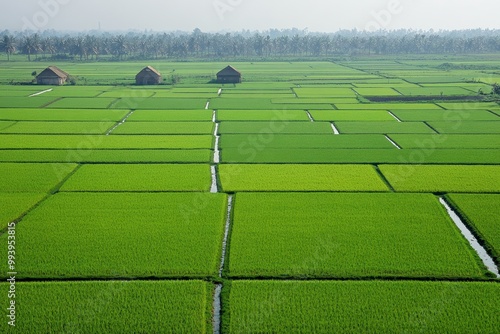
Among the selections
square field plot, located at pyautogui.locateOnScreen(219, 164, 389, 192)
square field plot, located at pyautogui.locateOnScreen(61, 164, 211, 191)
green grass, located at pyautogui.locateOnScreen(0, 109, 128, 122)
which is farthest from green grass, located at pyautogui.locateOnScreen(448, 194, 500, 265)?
green grass, located at pyautogui.locateOnScreen(0, 109, 128, 122)

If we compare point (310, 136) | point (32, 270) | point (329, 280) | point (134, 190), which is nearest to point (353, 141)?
point (310, 136)

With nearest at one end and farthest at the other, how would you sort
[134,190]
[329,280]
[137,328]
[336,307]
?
[137,328] < [336,307] < [329,280] < [134,190]

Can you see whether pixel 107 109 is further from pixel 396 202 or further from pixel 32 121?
pixel 396 202

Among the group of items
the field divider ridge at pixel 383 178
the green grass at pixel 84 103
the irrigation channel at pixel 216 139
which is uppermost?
the field divider ridge at pixel 383 178

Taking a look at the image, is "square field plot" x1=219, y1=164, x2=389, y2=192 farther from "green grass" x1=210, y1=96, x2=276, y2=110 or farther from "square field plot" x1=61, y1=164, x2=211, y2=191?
"green grass" x1=210, y1=96, x2=276, y2=110

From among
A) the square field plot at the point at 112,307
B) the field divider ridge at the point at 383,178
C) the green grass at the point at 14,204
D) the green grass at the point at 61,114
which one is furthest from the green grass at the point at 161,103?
the square field plot at the point at 112,307

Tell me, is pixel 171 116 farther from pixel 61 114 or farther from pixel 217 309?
pixel 217 309

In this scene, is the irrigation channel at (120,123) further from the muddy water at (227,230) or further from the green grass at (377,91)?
the green grass at (377,91)
